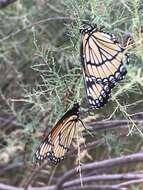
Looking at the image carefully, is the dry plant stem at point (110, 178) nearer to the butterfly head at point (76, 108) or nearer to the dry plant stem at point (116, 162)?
the dry plant stem at point (116, 162)

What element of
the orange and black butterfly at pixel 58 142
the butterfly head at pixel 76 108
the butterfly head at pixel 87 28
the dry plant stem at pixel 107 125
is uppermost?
the butterfly head at pixel 87 28

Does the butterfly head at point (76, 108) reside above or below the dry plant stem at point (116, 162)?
above

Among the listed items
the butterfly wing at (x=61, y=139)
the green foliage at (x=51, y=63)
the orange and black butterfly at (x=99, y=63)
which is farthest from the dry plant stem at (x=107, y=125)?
the orange and black butterfly at (x=99, y=63)

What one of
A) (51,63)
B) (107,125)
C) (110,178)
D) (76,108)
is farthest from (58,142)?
(51,63)

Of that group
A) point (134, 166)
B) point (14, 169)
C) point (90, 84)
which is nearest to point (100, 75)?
point (90, 84)

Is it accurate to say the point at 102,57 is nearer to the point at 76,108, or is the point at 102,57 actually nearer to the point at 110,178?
the point at 76,108

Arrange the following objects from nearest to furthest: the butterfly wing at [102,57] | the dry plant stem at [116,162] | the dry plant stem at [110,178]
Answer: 1. the butterfly wing at [102,57]
2. the dry plant stem at [116,162]
3. the dry plant stem at [110,178]

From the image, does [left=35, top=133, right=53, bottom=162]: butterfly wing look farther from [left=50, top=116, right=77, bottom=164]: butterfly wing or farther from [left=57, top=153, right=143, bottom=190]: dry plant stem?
[left=57, top=153, right=143, bottom=190]: dry plant stem

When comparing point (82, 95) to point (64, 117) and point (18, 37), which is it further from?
point (18, 37)

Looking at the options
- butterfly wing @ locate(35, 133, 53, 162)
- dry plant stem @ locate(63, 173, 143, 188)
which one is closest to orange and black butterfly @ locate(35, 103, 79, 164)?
butterfly wing @ locate(35, 133, 53, 162)
